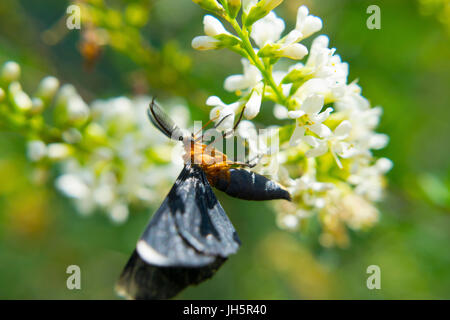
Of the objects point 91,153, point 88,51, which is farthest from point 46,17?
point 91,153

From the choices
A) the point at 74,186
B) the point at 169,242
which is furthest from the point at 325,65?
the point at 74,186

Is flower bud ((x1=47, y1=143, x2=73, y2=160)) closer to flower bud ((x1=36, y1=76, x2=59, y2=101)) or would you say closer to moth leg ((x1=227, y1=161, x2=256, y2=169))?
flower bud ((x1=36, y1=76, x2=59, y2=101))

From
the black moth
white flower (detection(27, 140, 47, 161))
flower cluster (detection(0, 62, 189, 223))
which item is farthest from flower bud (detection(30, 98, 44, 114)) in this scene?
the black moth

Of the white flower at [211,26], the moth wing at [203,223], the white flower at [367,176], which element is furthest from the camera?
the white flower at [367,176]

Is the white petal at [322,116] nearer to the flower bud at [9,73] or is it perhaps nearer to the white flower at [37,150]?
the white flower at [37,150]

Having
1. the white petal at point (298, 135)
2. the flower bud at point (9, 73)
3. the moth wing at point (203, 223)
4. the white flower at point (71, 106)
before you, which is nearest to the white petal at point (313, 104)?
the white petal at point (298, 135)

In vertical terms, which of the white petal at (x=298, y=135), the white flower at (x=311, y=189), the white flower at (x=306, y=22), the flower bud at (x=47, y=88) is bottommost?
the white flower at (x=311, y=189)
